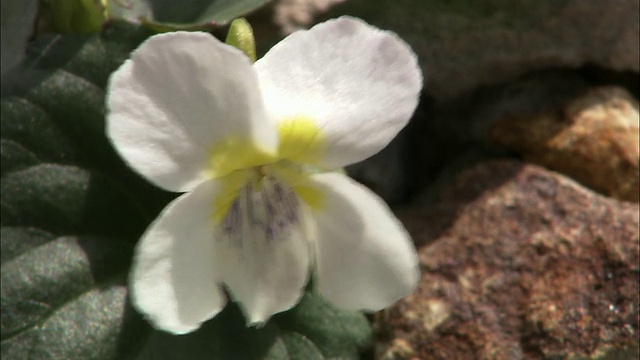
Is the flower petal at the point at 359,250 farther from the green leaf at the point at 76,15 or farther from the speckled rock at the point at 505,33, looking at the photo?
the speckled rock at the point at 505,33

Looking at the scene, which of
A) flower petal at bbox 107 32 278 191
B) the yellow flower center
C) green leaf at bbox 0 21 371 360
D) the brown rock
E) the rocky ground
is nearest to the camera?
flower petal at bbox 107 32 278 191

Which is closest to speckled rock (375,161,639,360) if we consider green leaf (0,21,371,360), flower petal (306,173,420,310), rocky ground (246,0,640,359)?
rocky ground (246,0,640,359)

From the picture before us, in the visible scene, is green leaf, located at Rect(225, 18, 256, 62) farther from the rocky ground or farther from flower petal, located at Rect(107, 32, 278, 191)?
the rocky ground

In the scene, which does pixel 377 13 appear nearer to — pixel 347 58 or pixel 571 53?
pixel 571 53

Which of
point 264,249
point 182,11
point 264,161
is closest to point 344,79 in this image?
point 264,161

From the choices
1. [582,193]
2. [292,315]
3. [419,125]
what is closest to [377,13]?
[419,125]

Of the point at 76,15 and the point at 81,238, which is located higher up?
the point at 76,15

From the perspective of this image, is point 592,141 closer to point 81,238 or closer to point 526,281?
point 526,281
